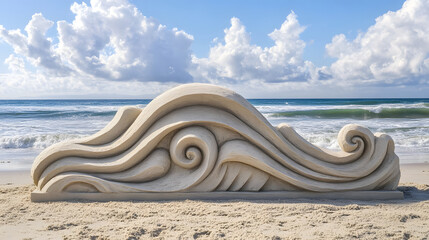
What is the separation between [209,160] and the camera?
3.40m

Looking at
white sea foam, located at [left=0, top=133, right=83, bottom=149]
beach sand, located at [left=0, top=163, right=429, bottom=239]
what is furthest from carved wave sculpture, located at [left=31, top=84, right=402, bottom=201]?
white sea foam, located at [left=0, top=133, right=83, bottom=149]

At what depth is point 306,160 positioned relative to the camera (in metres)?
3.55

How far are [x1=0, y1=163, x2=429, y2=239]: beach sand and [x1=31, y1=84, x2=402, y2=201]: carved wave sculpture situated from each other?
0.53ft

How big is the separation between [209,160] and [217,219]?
0.70 metres

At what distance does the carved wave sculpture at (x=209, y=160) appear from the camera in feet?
11.3

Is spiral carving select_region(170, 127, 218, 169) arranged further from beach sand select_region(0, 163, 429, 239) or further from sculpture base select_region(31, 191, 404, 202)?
beach sand select_region(0, 163, 429, 239)

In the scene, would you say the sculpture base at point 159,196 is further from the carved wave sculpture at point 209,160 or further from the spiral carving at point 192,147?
the spiral carving at point 192,147

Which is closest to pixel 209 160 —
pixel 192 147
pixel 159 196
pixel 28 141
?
pixel 192 147

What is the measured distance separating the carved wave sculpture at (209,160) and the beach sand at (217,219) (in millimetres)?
162

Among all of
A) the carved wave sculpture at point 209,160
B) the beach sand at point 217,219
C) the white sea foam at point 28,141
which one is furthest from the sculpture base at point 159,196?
the white sea foam at point 28,141

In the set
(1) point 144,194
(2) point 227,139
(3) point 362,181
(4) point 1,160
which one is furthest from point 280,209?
(4) point 1,160

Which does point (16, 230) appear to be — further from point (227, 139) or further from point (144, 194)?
point (227, 139)

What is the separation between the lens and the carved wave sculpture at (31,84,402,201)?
3.44 metres

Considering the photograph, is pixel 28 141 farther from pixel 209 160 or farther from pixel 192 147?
pixel 209 160
